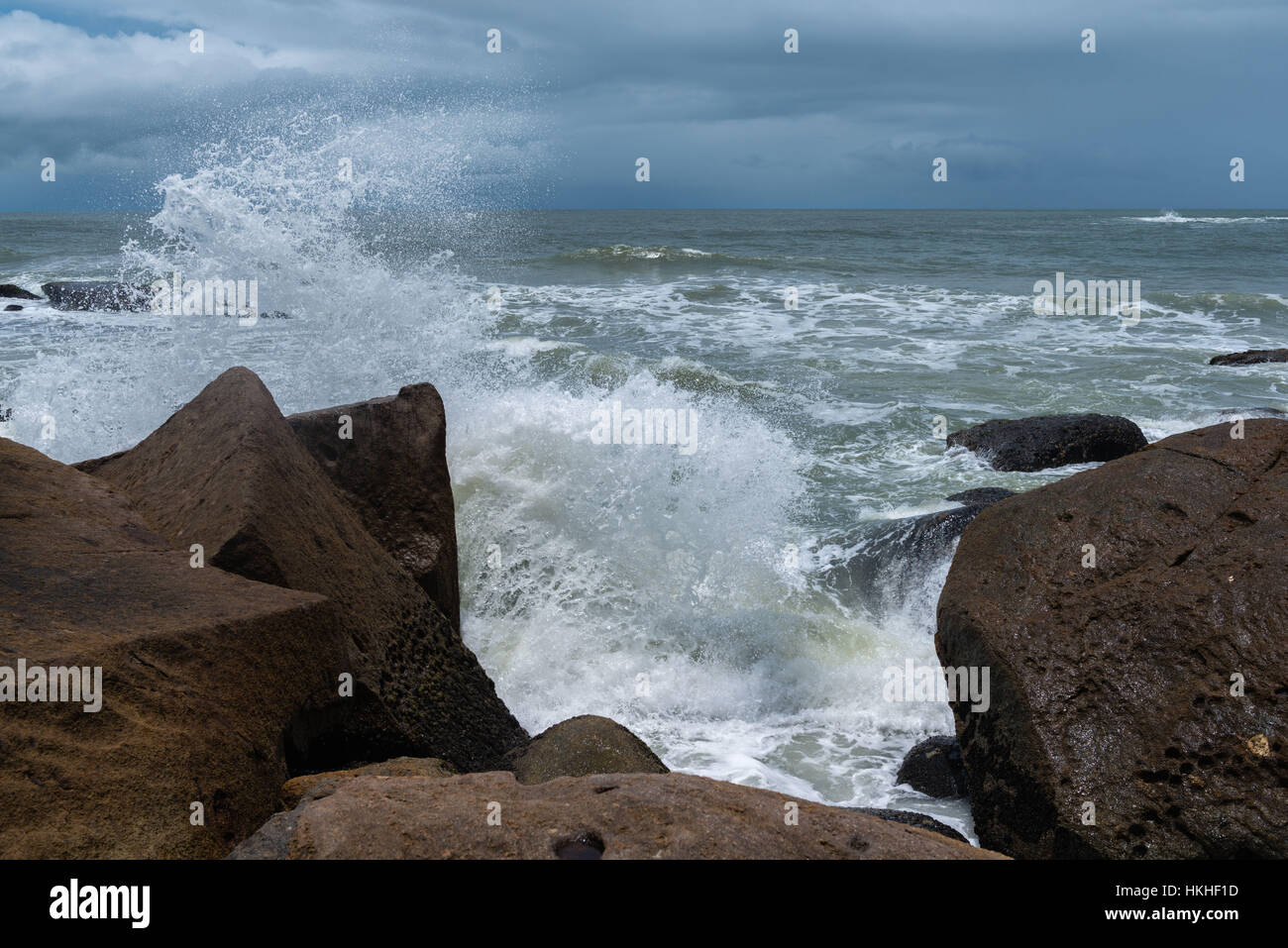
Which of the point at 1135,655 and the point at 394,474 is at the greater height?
the point at 394,474

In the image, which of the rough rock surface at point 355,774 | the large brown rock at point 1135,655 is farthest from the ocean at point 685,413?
the rough rock surface at point 355,774

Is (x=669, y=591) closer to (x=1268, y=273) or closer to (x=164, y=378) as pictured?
(x=164, y=378)

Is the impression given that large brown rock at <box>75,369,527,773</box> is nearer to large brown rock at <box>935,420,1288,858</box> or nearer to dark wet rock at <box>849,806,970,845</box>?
dark wet rock at <box>849,806,970,845</box>

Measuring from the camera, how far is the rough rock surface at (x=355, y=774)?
8.10 ft

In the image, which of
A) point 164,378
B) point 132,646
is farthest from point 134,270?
point 132,646

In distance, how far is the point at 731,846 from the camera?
203 centimetres

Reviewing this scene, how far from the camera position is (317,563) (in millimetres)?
3537

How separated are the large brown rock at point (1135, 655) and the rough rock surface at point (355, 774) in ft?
6.18

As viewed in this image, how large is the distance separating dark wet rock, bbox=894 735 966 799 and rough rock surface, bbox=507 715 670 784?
1.22 metres

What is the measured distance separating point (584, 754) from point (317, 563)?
1159mm

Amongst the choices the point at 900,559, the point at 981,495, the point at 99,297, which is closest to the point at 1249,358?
the point at 981,495

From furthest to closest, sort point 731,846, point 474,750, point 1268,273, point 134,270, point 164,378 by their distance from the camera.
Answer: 1. point 1268,273
2. point 134,270
3. point 164,378
4. point 474,750
5. point 731,846

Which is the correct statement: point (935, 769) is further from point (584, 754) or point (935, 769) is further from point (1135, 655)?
point (584, 754)
